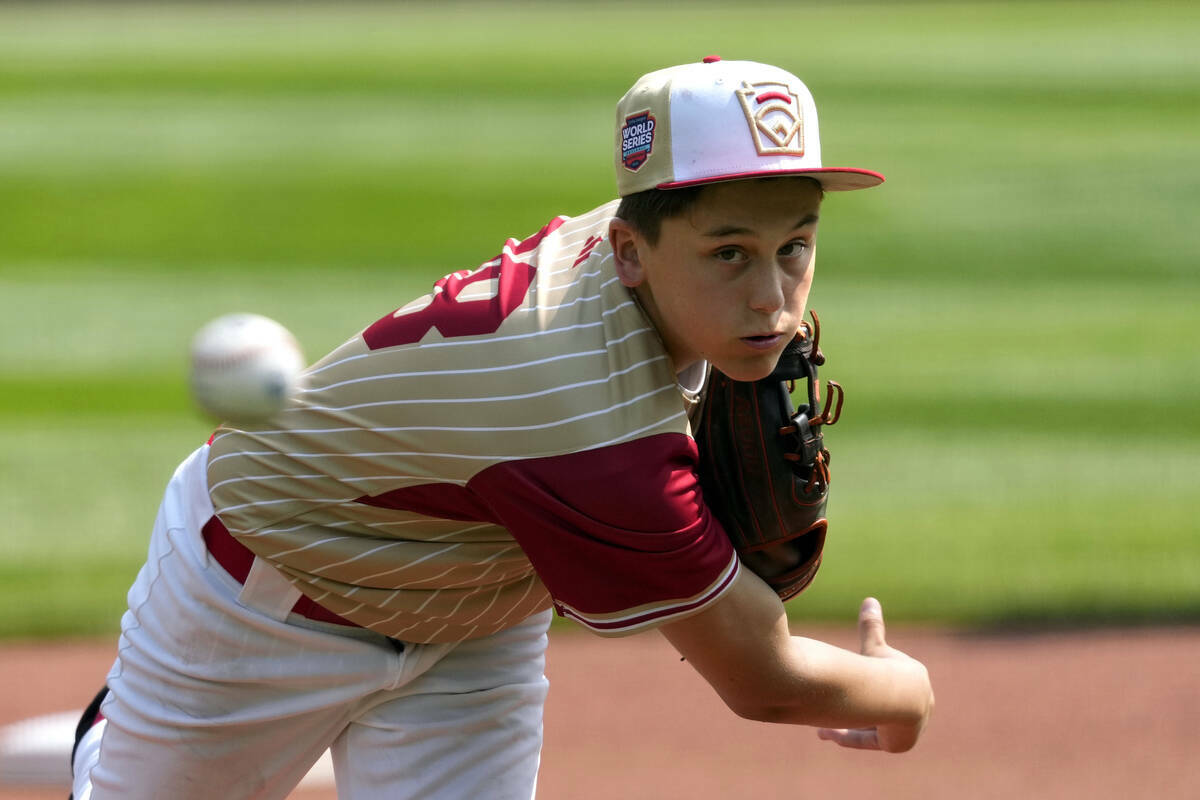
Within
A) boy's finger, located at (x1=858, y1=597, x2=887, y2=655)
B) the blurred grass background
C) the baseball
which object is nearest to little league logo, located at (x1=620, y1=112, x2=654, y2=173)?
the baseball

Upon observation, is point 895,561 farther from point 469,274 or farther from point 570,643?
point 469,274

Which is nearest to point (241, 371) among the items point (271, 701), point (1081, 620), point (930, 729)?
point (271, 701)

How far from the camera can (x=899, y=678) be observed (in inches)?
101

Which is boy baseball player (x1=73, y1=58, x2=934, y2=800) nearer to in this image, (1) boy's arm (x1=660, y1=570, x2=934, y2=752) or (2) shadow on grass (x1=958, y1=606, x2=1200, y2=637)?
(1) boy's arm (x1=660, y1=570, x2=934, y2=752)

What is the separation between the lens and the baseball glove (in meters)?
2.42

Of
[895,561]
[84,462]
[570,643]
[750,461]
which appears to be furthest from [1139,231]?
[750,461]

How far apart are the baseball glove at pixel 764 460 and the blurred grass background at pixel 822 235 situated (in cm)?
341

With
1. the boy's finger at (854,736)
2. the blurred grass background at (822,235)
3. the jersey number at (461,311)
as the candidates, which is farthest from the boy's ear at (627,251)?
the blurred grass background at (822,235)

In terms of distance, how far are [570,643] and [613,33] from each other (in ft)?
39.0

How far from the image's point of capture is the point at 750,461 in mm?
2422

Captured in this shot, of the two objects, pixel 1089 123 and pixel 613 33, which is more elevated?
pixel 613 33

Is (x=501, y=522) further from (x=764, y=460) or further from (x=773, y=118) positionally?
(x=773, y=118)

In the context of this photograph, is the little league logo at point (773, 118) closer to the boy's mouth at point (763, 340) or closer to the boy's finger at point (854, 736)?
the boy's mouth at point (763, 340)

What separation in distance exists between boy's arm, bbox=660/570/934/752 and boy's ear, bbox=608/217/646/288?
49cm
